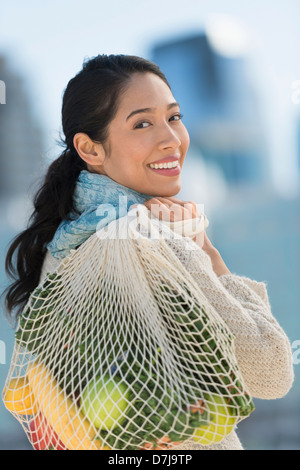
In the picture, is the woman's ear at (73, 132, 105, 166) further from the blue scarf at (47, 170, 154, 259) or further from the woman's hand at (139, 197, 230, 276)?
the woman's hand at (139, 197, 230, 276)

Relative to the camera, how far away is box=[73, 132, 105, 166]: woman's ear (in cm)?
192

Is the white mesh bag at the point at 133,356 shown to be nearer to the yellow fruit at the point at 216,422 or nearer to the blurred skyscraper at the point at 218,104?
the yellow fruit at the point at 216,422

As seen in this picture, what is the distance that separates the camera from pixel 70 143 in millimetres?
2012

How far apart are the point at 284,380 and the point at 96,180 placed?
74 centimetres

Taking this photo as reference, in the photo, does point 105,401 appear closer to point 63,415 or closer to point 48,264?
point 63,415

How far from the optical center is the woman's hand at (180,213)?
174 centimetres

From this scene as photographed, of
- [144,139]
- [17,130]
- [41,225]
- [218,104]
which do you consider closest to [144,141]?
[144,139]

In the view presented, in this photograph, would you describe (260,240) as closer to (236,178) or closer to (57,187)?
(57,187)

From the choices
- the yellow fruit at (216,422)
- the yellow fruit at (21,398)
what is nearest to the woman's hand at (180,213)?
the yellow fruit at (216,422)

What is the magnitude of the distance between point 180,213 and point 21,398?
63 centimetres

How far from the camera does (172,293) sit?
1.58 metres

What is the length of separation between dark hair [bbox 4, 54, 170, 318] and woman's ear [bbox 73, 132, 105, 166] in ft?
0.06

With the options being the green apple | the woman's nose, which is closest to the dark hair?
the woman's nose

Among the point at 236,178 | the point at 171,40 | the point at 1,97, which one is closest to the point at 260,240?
the point at 1,97
